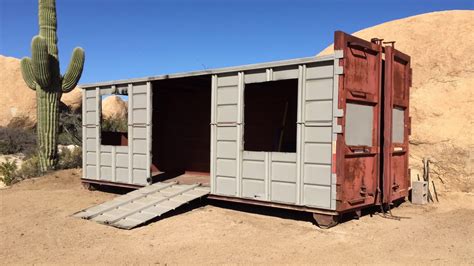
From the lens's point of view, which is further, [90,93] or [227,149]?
[90,93]

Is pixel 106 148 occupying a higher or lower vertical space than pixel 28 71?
lower

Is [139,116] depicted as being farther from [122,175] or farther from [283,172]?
[283,172]

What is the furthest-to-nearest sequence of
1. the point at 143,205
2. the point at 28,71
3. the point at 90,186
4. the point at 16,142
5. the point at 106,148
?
the point at 16,142, the point at 28,71, the point at 90,186, the point at 106,148, the point at 143,205

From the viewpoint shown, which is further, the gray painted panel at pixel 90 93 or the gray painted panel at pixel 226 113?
the gray painted panel at pixel 90 93

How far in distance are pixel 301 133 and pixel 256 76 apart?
1.44 meters

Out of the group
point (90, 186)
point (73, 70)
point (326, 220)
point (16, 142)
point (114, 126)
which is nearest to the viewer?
point (326, 220)

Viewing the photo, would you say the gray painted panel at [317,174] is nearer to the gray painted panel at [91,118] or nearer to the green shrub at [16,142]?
the gray painted panel at [91,118]

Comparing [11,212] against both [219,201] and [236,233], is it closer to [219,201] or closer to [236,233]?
[219,201]

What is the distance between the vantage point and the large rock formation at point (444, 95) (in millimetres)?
10453

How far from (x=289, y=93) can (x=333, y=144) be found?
3.89 metres

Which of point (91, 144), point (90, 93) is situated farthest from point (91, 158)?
point (90, 93)

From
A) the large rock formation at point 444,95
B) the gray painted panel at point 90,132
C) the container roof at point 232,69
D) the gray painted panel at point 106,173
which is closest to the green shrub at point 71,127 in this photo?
the gray painted panel at point 90,132

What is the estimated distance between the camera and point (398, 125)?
29.7ft

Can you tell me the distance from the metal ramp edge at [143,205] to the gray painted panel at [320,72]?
323 centimetres
